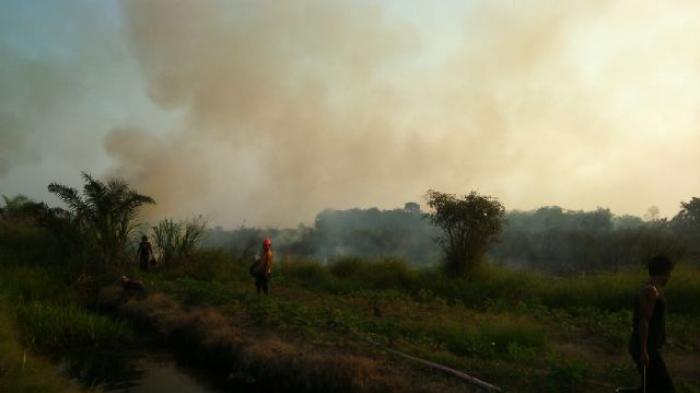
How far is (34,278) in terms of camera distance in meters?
17.2

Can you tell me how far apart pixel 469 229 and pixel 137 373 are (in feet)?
41.9

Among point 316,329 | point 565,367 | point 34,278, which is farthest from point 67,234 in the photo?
point 565,367

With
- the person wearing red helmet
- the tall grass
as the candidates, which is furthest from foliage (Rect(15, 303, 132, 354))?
the tall grass

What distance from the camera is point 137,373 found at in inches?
421

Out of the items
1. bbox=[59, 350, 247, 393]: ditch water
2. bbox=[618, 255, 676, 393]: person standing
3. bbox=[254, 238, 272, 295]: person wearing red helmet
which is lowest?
bbox=[59, 350, 247, 393]: ditch water

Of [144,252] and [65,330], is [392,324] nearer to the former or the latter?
[65,330]

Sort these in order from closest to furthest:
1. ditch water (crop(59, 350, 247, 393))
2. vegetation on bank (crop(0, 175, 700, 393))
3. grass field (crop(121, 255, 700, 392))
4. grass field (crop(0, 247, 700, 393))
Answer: grass field (crop(0, 247, 700, 393)) < grass field (crop(121, 255, 700, 392)) < vegetation on bank (crop(0, 175, 700, 393)) < ditch water (crop(59, 350, 247, 393))

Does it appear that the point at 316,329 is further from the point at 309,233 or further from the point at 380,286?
the point at 309,233

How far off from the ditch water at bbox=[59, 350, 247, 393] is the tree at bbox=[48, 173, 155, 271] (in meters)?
8.76

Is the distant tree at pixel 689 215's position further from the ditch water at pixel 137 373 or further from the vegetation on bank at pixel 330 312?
the ditch water at pixel 137 373

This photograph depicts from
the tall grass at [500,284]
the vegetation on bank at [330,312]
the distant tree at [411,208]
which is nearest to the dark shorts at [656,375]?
the vegetation on bank at [330,312]

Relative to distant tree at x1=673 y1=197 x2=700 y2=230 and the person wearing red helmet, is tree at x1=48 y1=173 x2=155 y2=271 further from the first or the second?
distant tree at x1=673 y1=197 x2=700 y2=230

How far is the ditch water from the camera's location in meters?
9.87

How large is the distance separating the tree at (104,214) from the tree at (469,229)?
1136cm
